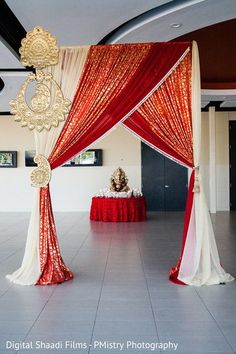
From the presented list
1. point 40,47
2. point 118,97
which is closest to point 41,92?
point 40,47

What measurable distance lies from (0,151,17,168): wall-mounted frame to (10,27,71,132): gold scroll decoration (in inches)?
318

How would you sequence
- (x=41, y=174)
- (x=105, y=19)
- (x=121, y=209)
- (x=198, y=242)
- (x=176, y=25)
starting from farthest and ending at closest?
(x=121, y=209), (x=176, y=25), (x=105, y=19), (x=41, y=174), (x=198, y=242)

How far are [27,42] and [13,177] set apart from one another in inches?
334

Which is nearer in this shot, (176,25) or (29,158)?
(176,25)

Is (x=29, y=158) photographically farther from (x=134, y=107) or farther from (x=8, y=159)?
(x=134, y=107)

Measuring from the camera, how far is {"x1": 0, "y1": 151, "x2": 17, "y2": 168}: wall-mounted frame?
1271 centimetres

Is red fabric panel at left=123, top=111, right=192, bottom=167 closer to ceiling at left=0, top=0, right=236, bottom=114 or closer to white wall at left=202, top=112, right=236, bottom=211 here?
ceiling at left=0, top=0, right=236, bottom=114

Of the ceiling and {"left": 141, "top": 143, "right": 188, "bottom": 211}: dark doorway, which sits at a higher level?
the ceiling

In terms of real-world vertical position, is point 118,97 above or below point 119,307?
above

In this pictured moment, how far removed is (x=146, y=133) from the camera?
4.89 m

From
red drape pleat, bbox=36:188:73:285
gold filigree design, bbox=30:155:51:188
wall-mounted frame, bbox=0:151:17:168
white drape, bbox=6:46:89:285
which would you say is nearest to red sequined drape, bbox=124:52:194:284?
white drape, bbox=6:46:89:285

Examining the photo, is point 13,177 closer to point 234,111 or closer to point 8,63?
point 8,63

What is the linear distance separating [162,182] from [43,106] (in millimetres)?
8377

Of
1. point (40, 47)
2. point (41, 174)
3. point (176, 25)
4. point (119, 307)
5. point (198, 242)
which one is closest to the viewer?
point (119, 307)
